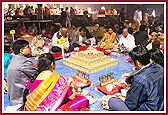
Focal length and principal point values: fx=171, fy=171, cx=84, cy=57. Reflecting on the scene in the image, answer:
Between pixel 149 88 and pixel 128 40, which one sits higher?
pixel 128 40

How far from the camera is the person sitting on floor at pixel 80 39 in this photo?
293 inches

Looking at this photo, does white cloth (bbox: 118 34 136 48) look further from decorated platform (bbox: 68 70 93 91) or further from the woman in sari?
the woman in sari

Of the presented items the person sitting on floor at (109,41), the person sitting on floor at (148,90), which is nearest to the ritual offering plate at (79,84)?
the person sitting on floor at (148,90)

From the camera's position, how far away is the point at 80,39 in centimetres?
778

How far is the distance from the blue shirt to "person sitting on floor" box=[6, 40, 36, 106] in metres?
1.84

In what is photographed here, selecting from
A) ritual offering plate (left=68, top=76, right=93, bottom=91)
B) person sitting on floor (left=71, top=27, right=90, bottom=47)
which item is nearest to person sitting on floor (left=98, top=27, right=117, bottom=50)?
person sitting on floor (left=71, top=27, right=90, bottom=47)

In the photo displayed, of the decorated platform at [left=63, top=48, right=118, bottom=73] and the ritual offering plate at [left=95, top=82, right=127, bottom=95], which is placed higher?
the decorated platform at [left=63, top=48, right=118, bottom=73]

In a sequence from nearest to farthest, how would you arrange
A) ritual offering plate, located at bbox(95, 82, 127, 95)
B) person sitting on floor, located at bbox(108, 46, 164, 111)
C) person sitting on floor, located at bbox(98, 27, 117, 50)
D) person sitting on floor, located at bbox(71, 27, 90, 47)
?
1. person sitting on floor, located at bbox(108, 46, 164, 111)
2. ritual offering plate, located at bbox(95, 82, 127, 95)
3. person sitting on floor, located at bbox(98, 27, 117, 50)
4. person sitting on floor, located at bbox(71, 27, 90, 47)

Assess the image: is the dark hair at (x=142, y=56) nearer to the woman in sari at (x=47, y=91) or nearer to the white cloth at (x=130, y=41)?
the woman in sari at (x=47, y=91)

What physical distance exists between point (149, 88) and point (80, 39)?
19.4ft

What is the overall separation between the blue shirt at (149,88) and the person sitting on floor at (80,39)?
5317 millimetres

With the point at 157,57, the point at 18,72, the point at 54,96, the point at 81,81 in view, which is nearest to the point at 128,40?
the point at 81,81

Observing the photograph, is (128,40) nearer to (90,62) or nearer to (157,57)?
(90,62)

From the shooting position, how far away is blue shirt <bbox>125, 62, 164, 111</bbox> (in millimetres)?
2053
